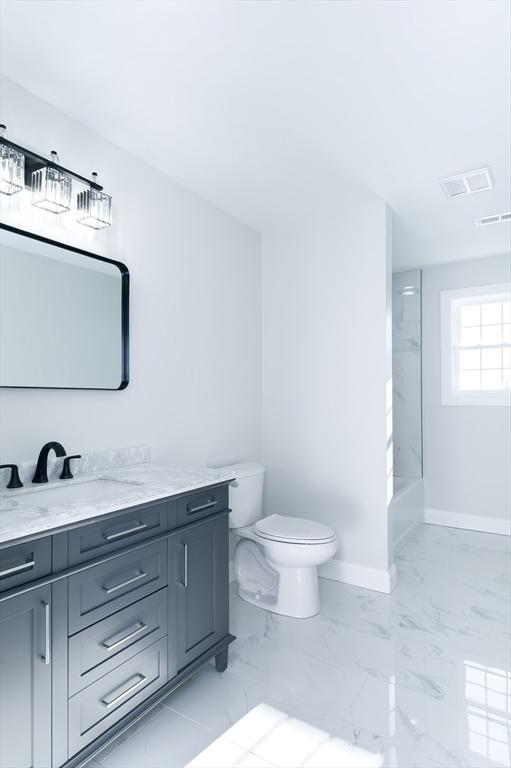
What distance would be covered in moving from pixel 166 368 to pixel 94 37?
1.46 m

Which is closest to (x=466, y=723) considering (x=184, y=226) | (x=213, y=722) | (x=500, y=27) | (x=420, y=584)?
(x=213, y=722)

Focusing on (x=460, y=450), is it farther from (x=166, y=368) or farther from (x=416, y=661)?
(x=166, y=368)

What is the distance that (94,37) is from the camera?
63.1 inches

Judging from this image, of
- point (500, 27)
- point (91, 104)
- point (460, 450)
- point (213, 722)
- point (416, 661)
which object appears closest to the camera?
point (500, 27)

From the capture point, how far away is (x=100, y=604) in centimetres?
147

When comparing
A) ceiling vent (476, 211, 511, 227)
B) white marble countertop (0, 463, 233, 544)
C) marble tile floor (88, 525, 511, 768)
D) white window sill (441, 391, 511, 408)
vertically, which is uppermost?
ceiling vent (476, 211, 511, 227)

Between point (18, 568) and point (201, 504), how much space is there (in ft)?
2.59

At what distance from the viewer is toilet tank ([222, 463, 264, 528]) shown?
9.08 ft

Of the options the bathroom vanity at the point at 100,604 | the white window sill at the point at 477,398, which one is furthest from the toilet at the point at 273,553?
the white window sill at the point at 477,398

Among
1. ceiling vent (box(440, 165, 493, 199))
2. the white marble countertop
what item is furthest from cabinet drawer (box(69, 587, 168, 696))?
ceiling vent (box(440, 165, 493, 199))

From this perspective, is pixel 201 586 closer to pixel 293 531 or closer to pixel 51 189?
pixel 293 531

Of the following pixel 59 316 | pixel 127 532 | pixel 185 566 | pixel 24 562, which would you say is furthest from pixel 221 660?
pixel 59 316

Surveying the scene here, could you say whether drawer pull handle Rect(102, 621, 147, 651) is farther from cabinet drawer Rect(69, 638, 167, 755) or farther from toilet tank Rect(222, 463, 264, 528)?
toilet tank Rect(222, 463, 264, 528)

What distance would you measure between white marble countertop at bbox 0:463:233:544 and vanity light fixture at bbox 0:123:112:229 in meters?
1.11
